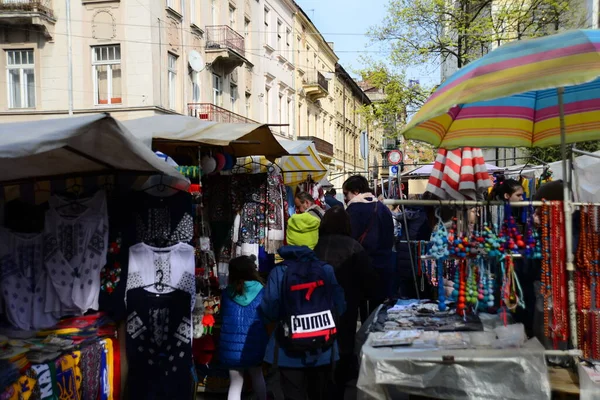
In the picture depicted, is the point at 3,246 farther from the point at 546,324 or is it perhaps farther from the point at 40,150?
the point at 546,324

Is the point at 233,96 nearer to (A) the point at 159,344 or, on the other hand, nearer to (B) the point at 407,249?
(B) the point at 407,249

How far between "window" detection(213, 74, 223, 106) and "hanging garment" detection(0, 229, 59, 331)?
17603mm

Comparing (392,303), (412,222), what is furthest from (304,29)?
(392,303)

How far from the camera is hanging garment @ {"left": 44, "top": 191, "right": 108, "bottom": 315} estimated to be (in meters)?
4.69

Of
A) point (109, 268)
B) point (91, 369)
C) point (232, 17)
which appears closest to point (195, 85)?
point (232, 17)

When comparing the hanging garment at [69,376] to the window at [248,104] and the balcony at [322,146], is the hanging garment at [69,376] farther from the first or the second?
the balcony at [322,146]

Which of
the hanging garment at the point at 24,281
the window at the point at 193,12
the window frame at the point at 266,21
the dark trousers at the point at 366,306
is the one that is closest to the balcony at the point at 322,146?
the window frame at the point at 266,21

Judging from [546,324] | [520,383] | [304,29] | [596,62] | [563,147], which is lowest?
[520,383]

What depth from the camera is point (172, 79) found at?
19.1m

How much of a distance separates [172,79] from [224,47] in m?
3.21

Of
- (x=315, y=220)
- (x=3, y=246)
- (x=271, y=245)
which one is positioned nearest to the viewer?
(x=3, y=246)

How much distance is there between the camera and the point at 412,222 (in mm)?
6949

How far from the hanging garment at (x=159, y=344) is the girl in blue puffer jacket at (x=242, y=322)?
36cm

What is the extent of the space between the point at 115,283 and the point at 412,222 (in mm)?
3582
